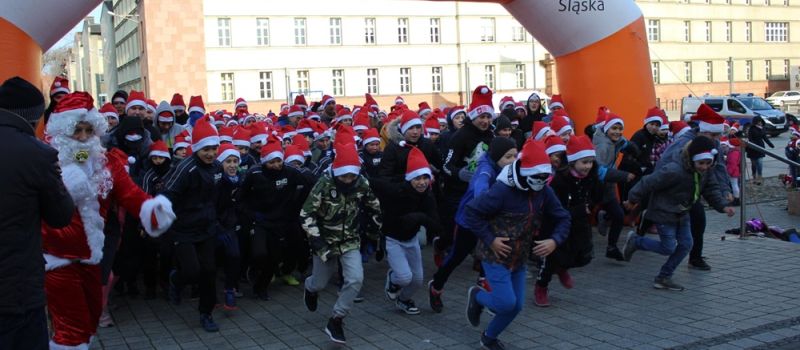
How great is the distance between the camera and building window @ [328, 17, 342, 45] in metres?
54.6

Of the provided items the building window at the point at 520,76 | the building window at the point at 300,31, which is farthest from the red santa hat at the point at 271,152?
the building window at the point at 520,76

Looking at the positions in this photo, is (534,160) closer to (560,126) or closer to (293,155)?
(293,155)

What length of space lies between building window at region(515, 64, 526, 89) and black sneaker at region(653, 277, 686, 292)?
52691mm

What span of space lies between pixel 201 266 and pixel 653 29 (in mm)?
60196

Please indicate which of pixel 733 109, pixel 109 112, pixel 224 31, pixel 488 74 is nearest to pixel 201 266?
pixel 109 112

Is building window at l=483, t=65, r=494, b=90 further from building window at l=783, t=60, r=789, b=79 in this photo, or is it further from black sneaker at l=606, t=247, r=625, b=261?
black sneaker at l=606, t=247, r=625, b=261

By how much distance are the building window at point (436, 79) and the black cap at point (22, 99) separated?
53958 mm

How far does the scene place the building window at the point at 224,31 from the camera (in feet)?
168

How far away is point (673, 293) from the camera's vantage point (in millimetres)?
7730

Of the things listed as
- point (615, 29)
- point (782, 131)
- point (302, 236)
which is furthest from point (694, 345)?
point (782, 131)

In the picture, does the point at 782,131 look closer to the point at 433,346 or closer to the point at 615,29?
the point at 615,29

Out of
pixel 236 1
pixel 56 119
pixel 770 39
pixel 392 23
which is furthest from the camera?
pixel 770 39

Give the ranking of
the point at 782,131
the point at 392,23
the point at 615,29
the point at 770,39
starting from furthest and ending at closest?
the point at 770,39 → the point at 392,23 → the point at 782,131 → the point at 615,29

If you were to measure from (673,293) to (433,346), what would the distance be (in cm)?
289
